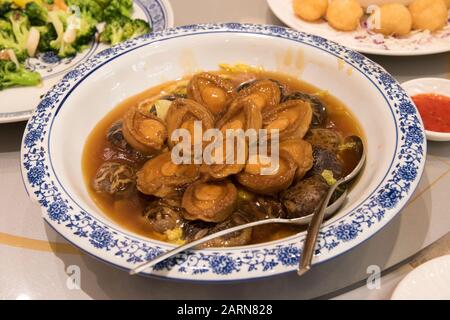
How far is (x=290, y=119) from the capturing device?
2.07 m

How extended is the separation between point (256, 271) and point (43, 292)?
96cm

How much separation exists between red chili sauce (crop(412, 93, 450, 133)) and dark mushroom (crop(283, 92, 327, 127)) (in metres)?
0.60

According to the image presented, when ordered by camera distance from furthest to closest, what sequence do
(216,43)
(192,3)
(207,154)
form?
(192,3) < (216,43) < (207,154)

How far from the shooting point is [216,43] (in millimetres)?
2625

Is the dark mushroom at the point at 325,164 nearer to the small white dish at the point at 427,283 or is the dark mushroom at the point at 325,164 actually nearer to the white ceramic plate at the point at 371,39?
the small white dish at the point at 427,283

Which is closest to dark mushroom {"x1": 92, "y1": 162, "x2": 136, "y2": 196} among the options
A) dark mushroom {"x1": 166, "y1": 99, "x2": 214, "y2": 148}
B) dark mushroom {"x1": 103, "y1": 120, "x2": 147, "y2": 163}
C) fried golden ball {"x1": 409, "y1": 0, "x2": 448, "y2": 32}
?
dark mushroom {"x1": 103, "y1": 120, "x2": 147, "y2": 163}

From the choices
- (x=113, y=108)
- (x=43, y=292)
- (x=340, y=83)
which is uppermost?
(x=340, y=83)

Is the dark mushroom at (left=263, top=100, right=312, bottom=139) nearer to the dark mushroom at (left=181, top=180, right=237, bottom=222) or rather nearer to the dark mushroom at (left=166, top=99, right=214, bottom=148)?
the dark mushroom at (left=166, top=99, right=214, bottom=148)

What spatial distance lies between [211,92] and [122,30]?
1224 mm

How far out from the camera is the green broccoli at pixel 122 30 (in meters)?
3.13

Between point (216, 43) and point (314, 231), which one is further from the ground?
point (216, 43)

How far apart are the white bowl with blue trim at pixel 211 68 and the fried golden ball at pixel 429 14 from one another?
1105mm
